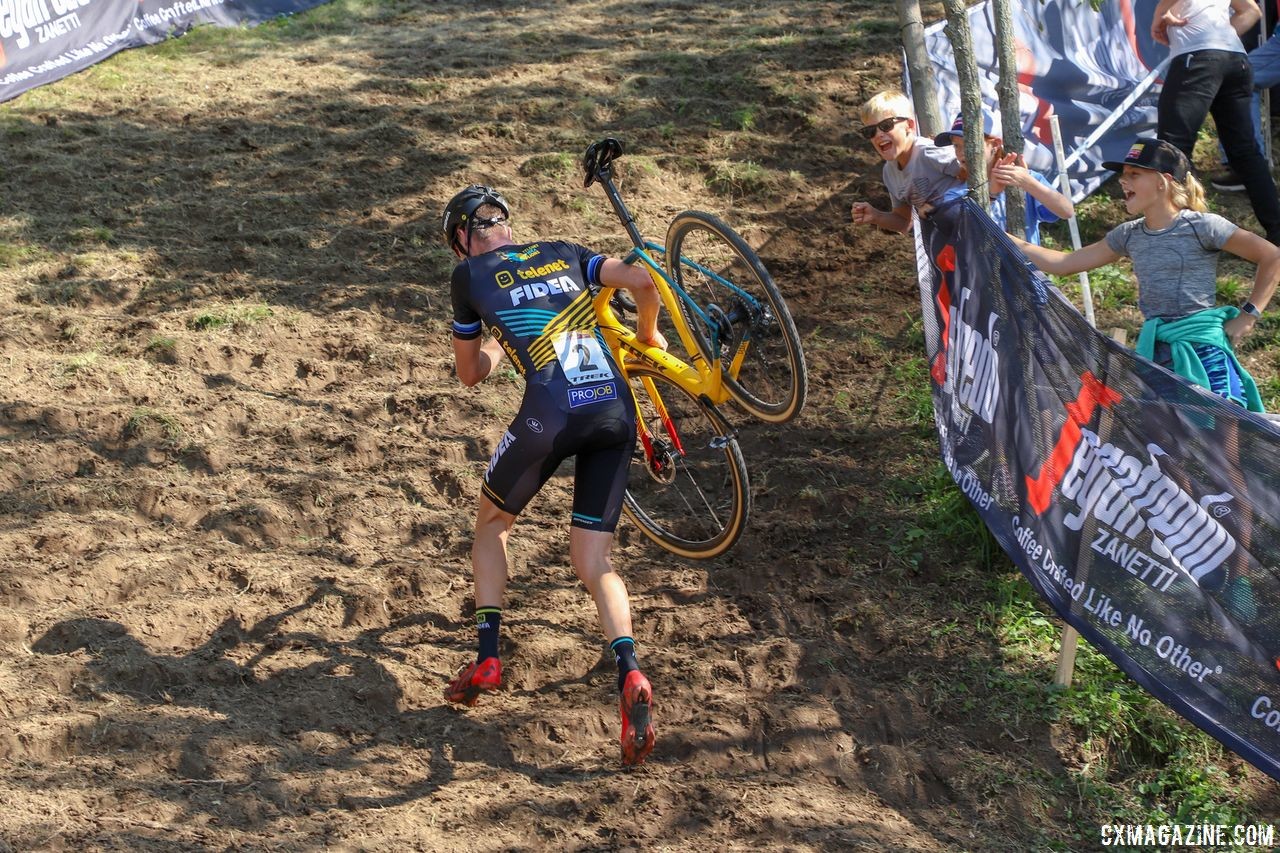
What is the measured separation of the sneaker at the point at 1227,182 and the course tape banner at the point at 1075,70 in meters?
0.59

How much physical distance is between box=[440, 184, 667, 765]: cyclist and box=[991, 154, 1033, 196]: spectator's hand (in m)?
1.78

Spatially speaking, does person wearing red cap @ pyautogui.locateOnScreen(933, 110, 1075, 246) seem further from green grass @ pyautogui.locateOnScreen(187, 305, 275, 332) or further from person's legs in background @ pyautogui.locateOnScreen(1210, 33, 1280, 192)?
green grass @ pyautogui.locateOnScreen(187, 305, 275, 332)

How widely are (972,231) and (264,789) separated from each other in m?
3.74

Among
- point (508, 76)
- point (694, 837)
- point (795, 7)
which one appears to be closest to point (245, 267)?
point (508, 76)

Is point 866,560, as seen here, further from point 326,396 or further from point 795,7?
point 795,7

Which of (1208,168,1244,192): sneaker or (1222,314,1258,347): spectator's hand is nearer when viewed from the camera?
(1222,314,1258,347): spectator's hand

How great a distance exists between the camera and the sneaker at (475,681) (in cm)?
502

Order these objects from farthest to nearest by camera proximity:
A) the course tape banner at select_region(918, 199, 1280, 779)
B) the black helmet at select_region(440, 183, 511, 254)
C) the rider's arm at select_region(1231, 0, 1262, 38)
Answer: the rider's arm at select_region(1231, 0, 1262, 38) < the black helmet at select_region(440, 183, 511, 254) < the course tape banner at select_region(918, 199, 1280, 779)

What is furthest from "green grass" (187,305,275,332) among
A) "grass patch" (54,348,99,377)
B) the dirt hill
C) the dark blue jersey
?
the dark blue jersey

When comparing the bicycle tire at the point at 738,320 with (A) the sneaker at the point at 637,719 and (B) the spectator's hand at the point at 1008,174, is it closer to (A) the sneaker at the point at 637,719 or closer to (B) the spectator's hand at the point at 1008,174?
(B) the spectator's hand at the point at 1008,174

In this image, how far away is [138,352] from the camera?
7.38m

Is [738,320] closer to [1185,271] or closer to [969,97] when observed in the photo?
[969,97]

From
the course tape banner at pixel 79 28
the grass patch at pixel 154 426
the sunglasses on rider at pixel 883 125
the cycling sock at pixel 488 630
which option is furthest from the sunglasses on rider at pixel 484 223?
the course tape banner at pixel 79 28

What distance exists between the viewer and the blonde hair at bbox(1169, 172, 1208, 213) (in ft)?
16.9
